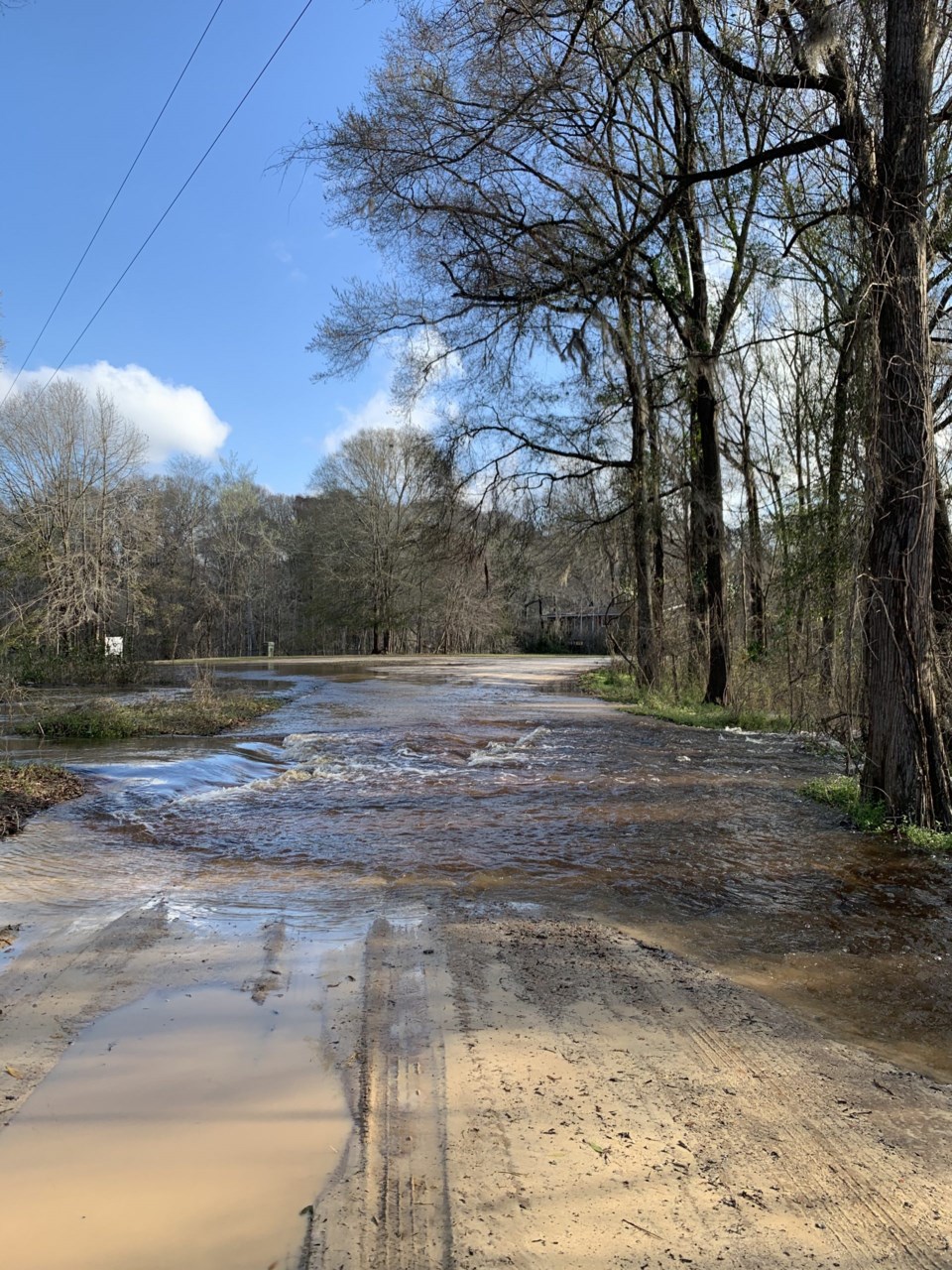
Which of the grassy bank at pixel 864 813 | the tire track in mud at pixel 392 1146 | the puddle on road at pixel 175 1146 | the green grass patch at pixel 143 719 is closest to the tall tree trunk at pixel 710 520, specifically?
the grassy bank at pixel 864 813

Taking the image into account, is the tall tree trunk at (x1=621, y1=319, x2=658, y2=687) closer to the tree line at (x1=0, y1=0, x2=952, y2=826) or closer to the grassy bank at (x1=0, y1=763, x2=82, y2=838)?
the tree line at (x1=0, y1=0, x2=952, y2=826)

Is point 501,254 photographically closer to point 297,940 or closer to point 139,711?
point 139,711

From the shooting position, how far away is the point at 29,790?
→ 840 centimetres

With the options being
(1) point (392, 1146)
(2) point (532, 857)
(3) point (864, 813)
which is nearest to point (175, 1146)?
(1) point (392, 1146)

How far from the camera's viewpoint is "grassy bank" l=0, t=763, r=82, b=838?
24.3 feet

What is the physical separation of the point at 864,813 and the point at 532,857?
10.4 ft

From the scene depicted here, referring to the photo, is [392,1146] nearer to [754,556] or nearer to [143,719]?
[143,719]

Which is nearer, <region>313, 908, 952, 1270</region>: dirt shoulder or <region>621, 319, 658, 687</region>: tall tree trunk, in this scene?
<region>313, 908, 952, 1270</region>: dirt shoulder

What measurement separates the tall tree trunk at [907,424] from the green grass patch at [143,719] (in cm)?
1088

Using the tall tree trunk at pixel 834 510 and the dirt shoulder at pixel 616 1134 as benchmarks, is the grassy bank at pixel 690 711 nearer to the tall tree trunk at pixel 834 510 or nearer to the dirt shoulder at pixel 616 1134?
the tall tree trunk at pixel 834 510

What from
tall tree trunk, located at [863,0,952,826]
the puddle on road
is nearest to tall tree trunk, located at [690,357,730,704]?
tall tree trunk, located at [863,0,952,826]

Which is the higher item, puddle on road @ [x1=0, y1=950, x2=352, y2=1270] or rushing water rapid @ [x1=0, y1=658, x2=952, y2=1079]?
puddle on road @ [x1=0, y1=950, x2=352, y2=1270]

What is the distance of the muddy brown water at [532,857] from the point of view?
14.6ft

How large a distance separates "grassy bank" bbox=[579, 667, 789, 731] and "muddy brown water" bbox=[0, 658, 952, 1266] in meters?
2.41
